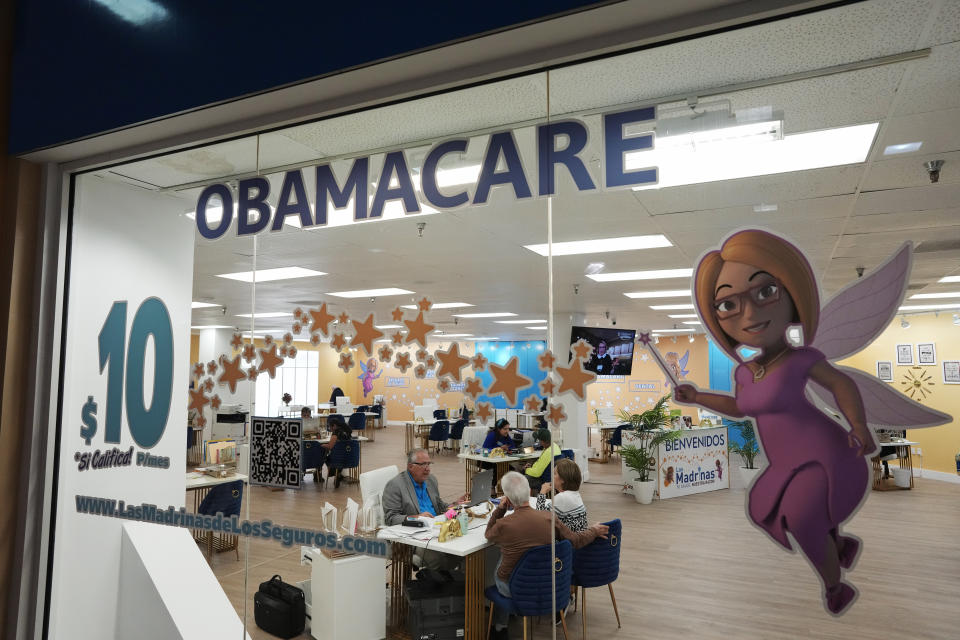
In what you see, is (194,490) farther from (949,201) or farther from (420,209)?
(949,201)

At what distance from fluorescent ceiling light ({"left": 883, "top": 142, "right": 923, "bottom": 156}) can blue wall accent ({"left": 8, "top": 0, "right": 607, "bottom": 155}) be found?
6.47 ft

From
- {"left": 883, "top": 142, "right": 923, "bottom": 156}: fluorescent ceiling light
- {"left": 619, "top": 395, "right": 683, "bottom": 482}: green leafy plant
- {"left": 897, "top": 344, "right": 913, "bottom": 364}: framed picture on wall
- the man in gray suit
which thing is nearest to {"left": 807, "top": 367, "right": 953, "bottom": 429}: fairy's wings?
{"left": 897, "top": 344, "right": 913, "bottom": 364}: framed picture on wall

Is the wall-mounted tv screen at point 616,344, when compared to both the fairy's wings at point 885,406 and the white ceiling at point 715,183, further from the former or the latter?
the fairy's wings at point 885,406

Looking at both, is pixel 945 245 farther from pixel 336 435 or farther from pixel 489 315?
pixel 336 435

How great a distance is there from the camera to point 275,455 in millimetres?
2707

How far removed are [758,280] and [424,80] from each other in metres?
1.21

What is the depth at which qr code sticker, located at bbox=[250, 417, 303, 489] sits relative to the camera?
271 cm

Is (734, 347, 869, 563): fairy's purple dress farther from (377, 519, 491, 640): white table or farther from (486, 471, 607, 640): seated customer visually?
(377, 519, 491, 640): white table

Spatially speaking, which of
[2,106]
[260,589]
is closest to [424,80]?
[2,106]

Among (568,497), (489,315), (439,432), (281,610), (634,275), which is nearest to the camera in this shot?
(281,610)

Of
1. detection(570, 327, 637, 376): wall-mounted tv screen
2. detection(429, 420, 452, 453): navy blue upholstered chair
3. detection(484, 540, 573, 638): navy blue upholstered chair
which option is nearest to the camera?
detection(484, 540, 573, 638): navy blue upholstered chair

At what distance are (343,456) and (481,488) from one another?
4.05m

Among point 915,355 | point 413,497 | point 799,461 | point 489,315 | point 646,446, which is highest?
point 489,315

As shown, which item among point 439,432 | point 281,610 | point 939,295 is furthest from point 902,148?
point 439,432
